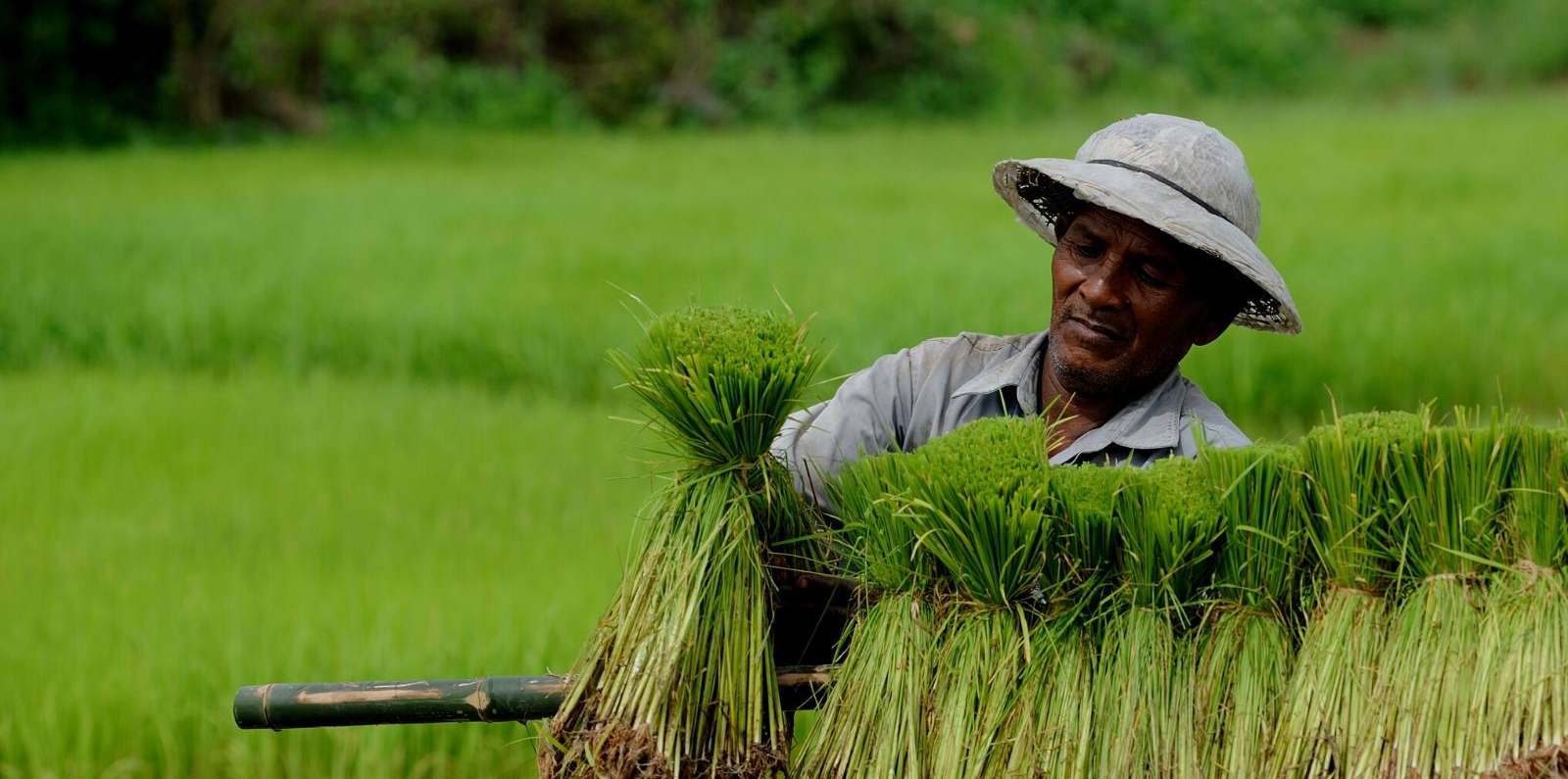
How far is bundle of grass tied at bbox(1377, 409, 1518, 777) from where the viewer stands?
175cm

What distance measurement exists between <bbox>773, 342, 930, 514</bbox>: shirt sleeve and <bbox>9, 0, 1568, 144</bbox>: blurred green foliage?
11436 mm

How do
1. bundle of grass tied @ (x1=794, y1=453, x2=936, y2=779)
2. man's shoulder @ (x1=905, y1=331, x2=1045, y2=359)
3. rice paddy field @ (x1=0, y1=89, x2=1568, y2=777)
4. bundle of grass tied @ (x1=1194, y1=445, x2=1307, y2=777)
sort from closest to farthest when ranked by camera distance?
bundle of grass tied @ (x1=1194, y1=445, x2=1307, y2=777) → bundle of grass tied @ (x1=794, y1=453, x2=936, y2=779) → man's shoulder @ (x1=905, y1=331, x2=1045, y2=359) → rice paddy field @ (x1=0, y1=89, x2=1568, y2=777)

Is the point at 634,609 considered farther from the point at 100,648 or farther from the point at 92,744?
the point at 100,648

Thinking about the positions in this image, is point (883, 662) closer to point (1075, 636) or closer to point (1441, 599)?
point (1075, 636)

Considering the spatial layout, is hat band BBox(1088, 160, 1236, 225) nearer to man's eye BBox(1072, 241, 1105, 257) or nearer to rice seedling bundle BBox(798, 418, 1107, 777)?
man's eye BBox(1072, 241, 1105, 257)

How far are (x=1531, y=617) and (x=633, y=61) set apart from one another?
14.0 meters

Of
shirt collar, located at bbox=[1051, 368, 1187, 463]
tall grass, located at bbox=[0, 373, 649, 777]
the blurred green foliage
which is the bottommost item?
tall grass, located at bbox=[0, 373, 649, 777]

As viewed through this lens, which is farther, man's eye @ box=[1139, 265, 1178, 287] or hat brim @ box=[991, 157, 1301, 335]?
man's eye @ box=[1139, 265, 1178, 287]

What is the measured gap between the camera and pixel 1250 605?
189cm

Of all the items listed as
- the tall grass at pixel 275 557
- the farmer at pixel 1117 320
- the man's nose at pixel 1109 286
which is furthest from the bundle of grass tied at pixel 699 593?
the tall grass at pixel 275 557

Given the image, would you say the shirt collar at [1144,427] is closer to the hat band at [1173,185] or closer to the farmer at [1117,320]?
the farmer at [1117,320]

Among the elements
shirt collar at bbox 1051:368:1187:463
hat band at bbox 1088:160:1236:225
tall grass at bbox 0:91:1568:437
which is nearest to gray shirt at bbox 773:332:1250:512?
shirt collar at bbox 1051:368:1187:463

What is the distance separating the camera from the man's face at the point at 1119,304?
99.4 inches

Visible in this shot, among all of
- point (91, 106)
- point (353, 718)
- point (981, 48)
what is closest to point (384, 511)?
point (353, 718)
